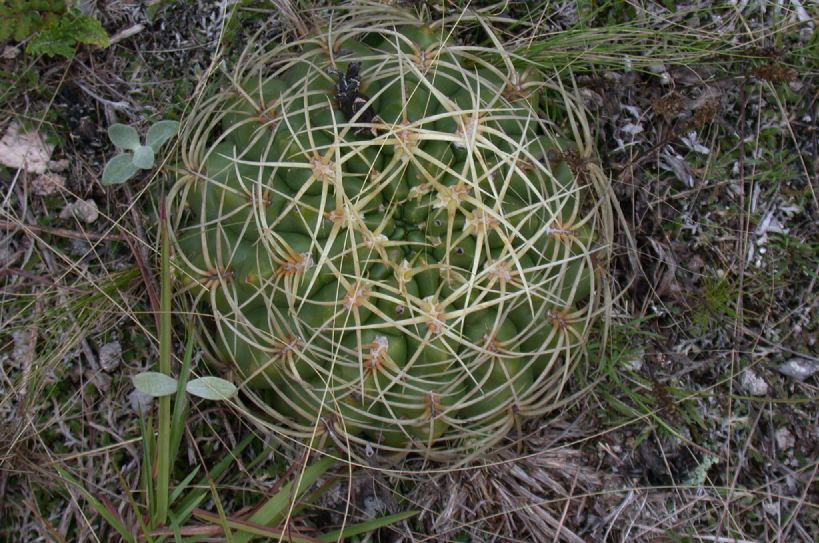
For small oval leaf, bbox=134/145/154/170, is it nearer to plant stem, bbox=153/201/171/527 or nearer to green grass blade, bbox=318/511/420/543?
plant stem, bbox=153/201/171/527

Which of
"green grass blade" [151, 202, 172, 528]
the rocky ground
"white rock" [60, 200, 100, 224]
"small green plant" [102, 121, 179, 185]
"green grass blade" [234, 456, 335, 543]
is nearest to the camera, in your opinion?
"green grass blade" [151, 202, 172, 528]

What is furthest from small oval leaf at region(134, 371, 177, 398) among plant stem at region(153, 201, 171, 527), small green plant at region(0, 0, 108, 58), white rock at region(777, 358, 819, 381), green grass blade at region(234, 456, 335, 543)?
white rock at region(777, 358, 819, 381)

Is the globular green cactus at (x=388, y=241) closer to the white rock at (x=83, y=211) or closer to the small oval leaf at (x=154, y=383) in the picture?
the small oval leaf at (x=154, y=383)

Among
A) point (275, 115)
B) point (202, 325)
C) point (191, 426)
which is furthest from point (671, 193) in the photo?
point (191, 426)

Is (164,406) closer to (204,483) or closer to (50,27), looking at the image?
(204,483)

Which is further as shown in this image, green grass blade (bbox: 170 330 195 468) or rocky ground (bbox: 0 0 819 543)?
rocky ground (bbox: 0 0 819 543)

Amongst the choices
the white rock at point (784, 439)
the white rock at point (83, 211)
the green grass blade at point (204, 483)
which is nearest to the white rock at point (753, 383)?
the white rock at point (784, 439)

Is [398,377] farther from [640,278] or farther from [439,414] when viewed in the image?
[640,278]
